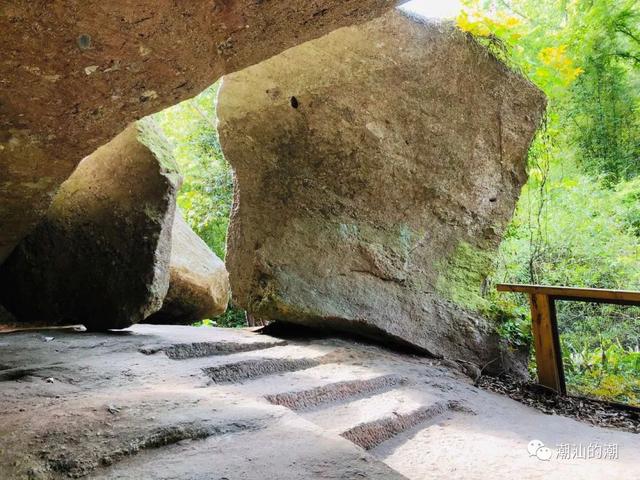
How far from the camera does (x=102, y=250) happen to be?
4613mm

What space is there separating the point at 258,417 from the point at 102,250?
3.11m

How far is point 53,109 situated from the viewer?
2574 mm

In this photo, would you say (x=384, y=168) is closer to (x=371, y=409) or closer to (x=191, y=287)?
(x=371, y=409)

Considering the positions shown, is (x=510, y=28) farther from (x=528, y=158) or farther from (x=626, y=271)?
(x=626, y=271)

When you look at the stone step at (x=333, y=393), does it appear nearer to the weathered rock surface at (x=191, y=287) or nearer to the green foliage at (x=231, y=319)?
the weathered rock surface at (x=191, y=287)

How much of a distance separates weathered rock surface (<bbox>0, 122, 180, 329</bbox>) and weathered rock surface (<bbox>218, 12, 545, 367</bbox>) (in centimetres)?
93

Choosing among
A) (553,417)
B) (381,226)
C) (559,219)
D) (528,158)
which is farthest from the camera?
(559,219)

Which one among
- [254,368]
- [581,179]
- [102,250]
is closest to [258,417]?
[254,368]

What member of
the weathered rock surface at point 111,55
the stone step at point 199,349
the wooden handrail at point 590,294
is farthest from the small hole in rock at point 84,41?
the wooden handrail at point 590,294

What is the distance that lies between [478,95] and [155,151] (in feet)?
12.5

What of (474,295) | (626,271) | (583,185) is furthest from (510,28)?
(583,185)

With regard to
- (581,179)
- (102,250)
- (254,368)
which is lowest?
(254,368)

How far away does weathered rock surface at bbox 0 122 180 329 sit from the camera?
452cm

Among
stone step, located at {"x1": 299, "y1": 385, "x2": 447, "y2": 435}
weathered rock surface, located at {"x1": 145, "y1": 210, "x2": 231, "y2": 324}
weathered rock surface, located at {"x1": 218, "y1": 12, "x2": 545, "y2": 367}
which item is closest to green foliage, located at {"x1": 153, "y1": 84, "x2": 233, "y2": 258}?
weathered rock surface, located at {"x1": 145, "y1": 210, "x2": 231, "y2": 324}
